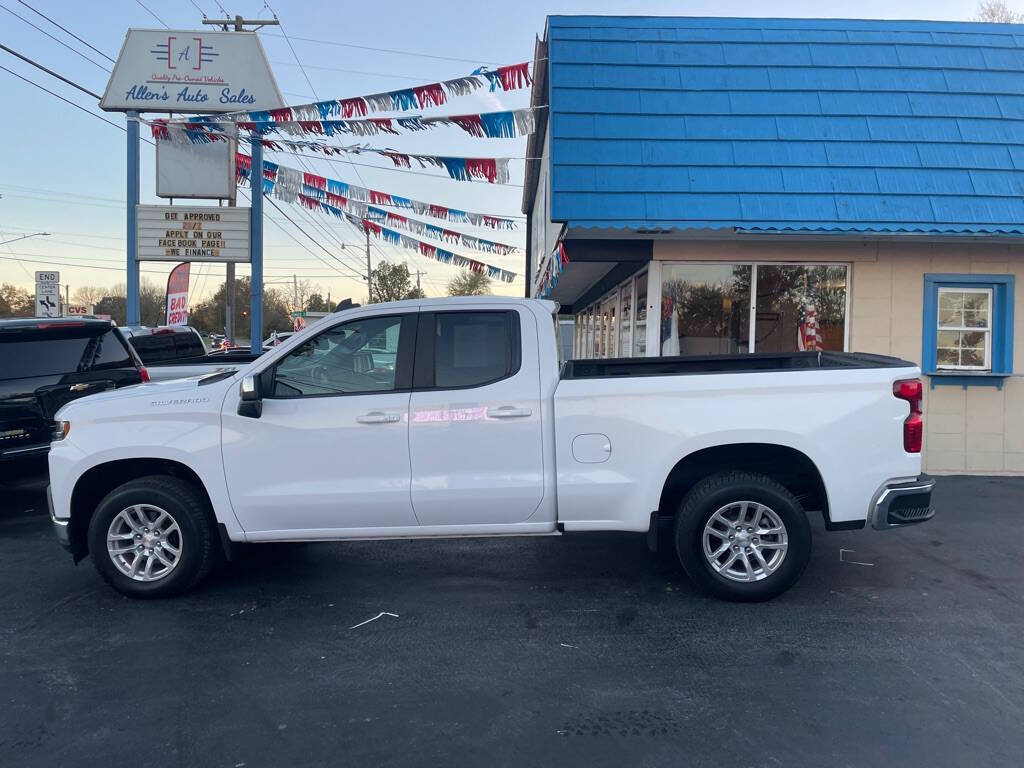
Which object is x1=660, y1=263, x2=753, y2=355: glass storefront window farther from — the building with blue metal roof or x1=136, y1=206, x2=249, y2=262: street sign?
x1=136, y1=206, x2=249, y2=262: street sign

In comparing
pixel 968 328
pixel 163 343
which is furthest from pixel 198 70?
pixel 968 328

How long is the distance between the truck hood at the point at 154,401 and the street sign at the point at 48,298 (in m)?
16.4

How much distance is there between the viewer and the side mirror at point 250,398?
5.11 meters

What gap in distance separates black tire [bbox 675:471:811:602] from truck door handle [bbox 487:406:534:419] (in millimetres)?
1204

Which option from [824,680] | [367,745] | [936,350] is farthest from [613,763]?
[936,350]

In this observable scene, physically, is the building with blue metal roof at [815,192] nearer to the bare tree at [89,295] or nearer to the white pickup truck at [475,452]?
the white pickup truck at [475,452]

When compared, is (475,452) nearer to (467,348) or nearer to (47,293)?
(467,348)

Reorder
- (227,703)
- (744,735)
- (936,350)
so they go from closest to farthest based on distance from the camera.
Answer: (744,735) → (227,703) → (936,350)

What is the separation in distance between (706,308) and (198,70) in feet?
31.3

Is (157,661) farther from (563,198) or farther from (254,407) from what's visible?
(563,198)

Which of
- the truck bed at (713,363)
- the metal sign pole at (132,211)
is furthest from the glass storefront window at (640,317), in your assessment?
the metal sign pole at (132,211)

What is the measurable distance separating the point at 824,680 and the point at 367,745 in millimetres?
2306

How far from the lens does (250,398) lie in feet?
16.8

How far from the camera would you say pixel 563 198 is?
9.05 meters
